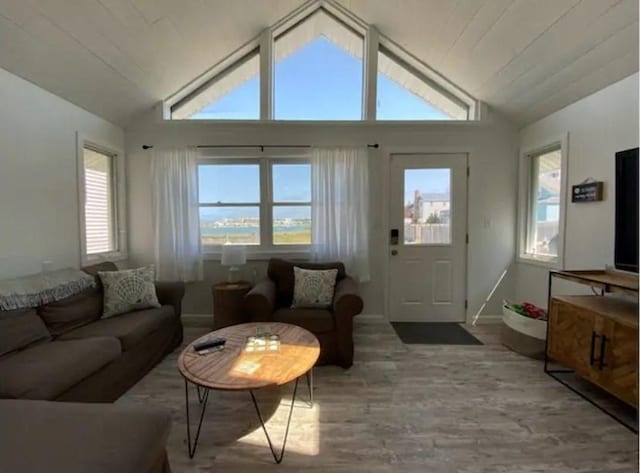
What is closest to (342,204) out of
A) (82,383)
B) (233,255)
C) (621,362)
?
(233,255)

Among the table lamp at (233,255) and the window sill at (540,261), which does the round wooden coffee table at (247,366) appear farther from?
the window sill at (540,261)

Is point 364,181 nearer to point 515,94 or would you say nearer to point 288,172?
point 288,172

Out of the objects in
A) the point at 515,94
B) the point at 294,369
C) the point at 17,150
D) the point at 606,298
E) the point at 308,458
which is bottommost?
the point at 308,458

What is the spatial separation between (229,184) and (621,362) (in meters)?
3.86

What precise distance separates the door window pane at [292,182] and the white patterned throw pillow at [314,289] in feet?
3.58

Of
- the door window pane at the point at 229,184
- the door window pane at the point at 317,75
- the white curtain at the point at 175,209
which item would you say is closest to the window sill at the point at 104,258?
the white curtain at the point at 175,209

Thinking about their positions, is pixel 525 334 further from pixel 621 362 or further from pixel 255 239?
pixel 255 239

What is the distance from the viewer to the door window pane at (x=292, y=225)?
3967 millimetres

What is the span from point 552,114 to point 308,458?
3.86 metres

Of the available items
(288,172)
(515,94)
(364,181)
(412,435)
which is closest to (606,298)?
(412,435)

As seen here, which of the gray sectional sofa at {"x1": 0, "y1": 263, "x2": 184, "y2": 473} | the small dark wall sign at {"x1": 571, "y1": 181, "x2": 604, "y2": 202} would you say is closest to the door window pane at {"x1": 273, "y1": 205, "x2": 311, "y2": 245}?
the gray sectional sofa at {"x1": 0, "y1": 263, "x2": 184, "y2": 473}

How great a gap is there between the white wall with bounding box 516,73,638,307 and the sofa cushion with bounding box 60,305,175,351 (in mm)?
3818

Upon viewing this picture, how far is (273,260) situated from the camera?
11.6 ft

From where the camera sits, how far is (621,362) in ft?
6.75
